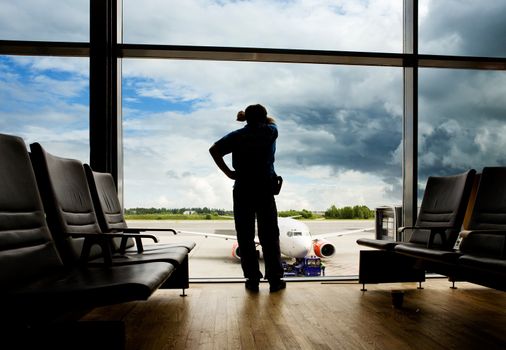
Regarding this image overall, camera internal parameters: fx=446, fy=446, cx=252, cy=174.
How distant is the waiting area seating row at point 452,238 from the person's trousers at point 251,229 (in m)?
0.66

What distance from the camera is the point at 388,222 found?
Result: 413 centimetres

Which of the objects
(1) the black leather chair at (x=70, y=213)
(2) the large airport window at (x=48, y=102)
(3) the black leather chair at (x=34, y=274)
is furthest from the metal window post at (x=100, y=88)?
(3) the black leather chair at (x=34, y=274)

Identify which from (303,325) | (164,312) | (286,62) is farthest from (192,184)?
(303,325)

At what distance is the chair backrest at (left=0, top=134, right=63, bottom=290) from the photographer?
1379mm

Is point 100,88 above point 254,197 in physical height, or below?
above

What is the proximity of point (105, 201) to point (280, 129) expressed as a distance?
4.82ft

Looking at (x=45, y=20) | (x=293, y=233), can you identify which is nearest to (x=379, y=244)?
(x=45, y=20)

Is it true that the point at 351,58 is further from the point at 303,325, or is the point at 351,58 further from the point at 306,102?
the point at 303,325

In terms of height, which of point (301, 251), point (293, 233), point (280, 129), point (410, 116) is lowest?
point (301, 251)

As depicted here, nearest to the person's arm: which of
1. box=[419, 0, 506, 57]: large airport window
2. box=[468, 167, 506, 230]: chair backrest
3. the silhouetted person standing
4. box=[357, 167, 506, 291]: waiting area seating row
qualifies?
the silhouetted person standing

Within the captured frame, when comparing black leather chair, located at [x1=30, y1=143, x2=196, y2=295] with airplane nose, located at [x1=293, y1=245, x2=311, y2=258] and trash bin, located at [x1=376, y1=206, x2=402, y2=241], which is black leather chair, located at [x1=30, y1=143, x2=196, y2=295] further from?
airplane nose, located at [x1=293, y1=245, x2=311, y2=258]

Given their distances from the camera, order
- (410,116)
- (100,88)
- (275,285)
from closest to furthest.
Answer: (275,285) < (100,88) < (410,116)

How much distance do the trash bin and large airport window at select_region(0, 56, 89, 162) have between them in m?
2.63

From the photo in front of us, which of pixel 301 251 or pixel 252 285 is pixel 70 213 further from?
pixel 301 251
